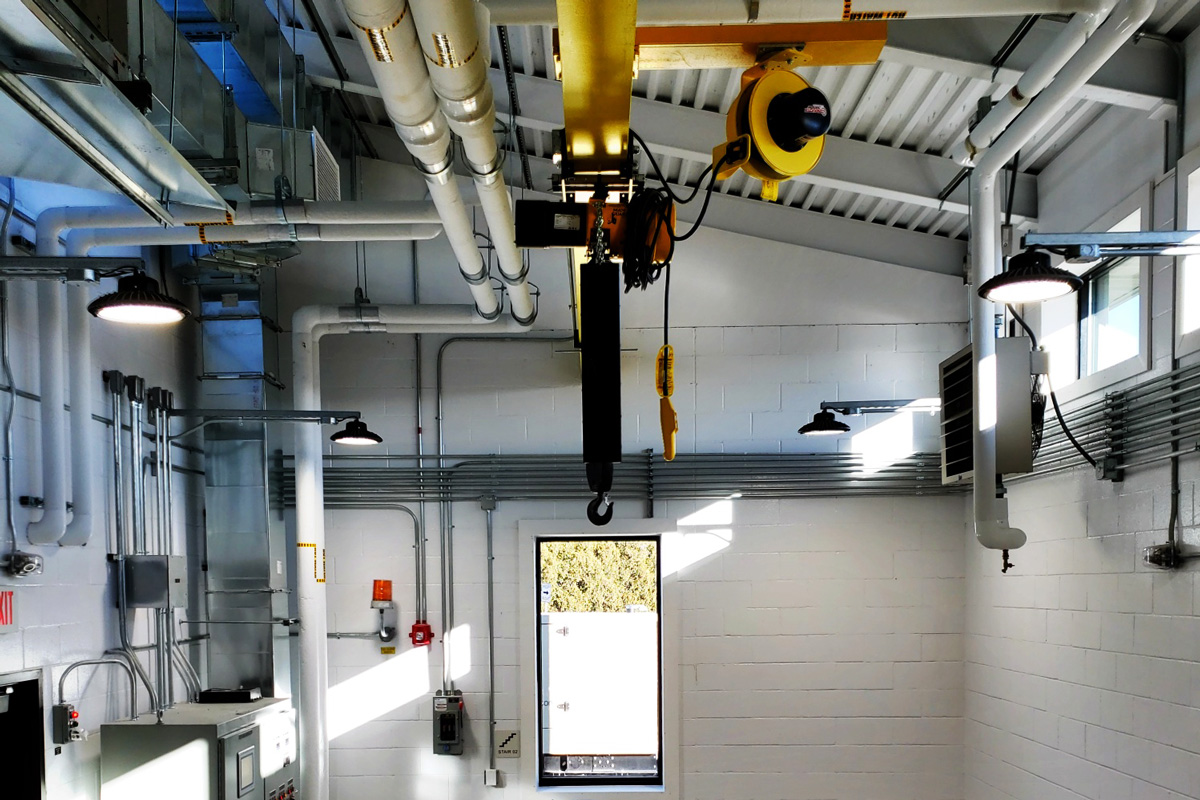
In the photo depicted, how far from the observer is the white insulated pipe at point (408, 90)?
8.05 ft

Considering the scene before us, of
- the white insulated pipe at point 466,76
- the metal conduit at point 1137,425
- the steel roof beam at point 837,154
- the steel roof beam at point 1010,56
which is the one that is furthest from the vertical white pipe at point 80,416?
the metal conduit at point 1137,425

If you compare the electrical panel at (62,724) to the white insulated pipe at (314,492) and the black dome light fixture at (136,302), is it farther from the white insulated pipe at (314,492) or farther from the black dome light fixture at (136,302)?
the black dome light fixture at (136,302)

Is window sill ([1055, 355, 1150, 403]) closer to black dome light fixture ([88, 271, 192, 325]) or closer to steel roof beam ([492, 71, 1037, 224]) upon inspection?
steel roof beam ([492, 71, 1037, 224])

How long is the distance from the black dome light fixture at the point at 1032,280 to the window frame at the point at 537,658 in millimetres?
3465

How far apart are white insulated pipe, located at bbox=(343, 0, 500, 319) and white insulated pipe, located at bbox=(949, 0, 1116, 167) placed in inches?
83.1

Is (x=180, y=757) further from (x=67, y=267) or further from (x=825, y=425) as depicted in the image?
(x=825, y=425)

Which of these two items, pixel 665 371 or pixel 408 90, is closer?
pixel 408 90

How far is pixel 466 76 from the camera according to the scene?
2.76m

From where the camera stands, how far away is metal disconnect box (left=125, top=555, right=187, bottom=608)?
4.91 metres

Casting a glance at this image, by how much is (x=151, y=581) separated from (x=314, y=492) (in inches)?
48.2

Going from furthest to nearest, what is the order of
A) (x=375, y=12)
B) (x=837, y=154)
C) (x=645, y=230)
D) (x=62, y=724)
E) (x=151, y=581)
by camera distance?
(x=837, y=154)
(x=151, y=581)
(x=62, y=724)
(x=645, y=230)
(x=375, y=12)

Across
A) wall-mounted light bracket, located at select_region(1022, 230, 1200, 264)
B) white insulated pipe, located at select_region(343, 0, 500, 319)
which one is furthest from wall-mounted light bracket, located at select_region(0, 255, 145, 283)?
wall-mounted light bracket, located at select_region(1022, 230, 1200, 264)

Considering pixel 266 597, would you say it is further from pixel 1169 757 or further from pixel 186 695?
Result: pixel 1169 757

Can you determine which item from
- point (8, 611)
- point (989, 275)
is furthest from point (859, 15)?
point (8, 611)
